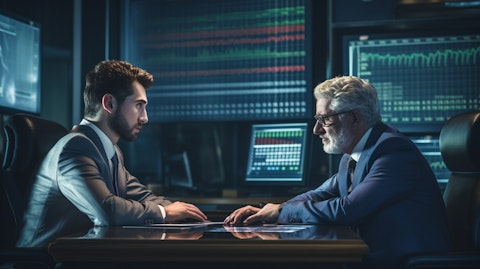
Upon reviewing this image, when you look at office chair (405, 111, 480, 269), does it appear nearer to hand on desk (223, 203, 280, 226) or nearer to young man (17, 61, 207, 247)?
hand on desk (223, 203, 280, 226)

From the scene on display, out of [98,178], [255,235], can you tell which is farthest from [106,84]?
[255,235]

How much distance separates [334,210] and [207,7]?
205 centimetres

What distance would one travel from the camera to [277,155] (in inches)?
142

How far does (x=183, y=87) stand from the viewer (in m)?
3.79

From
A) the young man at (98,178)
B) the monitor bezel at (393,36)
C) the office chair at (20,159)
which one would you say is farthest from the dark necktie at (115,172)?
the monitor bezel at (393,36)

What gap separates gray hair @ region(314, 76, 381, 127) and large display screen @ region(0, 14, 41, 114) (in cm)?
157

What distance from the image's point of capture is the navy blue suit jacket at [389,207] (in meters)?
2.10

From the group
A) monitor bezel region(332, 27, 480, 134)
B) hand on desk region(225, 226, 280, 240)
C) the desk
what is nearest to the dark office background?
monitor bezel region(332, 27, 480, 134)

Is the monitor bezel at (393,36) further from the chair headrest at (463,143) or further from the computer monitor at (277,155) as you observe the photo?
the chair headrest at (463,143)

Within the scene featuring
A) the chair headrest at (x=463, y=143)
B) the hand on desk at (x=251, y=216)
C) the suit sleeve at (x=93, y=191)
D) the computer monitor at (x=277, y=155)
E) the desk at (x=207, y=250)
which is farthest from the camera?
the computer monitor at (x=277, y=155)

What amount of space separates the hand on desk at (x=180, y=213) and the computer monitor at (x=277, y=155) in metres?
1.33

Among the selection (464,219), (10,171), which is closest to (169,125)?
(10,171)

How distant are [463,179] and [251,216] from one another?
2.97 ft

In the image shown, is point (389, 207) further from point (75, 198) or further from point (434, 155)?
point (434, 155)
